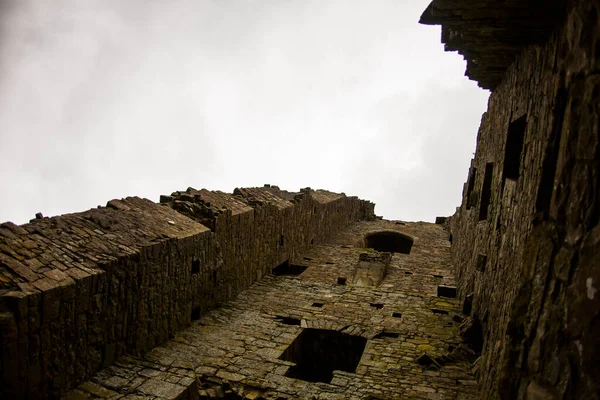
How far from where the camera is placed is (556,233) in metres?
3.53

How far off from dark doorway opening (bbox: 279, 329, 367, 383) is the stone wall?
3030 millimetres

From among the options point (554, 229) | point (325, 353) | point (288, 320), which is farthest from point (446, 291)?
point (554, 229)

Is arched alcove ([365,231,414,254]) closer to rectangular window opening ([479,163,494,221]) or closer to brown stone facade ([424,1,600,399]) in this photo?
rectangular window opening ([479,163,494,221])

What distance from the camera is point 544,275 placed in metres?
3.68

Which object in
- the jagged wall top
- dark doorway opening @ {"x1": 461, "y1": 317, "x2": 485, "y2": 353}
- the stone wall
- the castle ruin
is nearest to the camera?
the stone wall

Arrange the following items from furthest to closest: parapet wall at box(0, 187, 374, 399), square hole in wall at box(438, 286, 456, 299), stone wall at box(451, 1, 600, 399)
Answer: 1. square hole in wall at box(438, 286, 456, 299)
2. parapet wall at box(0, 187, 374, 399)
3. stone wall at box(451, 1, 600, 399)

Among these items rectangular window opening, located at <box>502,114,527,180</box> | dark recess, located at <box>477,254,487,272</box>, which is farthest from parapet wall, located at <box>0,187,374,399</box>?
rectangular window opening, located at <box>502,114,527,180</box>

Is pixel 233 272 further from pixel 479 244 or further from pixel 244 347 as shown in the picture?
pixel 479 244

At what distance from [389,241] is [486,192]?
13629mm

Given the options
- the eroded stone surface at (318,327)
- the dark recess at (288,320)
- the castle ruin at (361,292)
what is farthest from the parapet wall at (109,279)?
the dark recess at (288,320)

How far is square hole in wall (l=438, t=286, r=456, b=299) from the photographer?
12.1 m

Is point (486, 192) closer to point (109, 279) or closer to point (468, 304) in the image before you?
point (468, 304)

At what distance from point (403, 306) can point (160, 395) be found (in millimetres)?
6311

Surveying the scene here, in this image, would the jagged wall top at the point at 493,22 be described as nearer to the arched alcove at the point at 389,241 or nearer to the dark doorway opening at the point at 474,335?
the dark doorway opening at the point at 474,335
